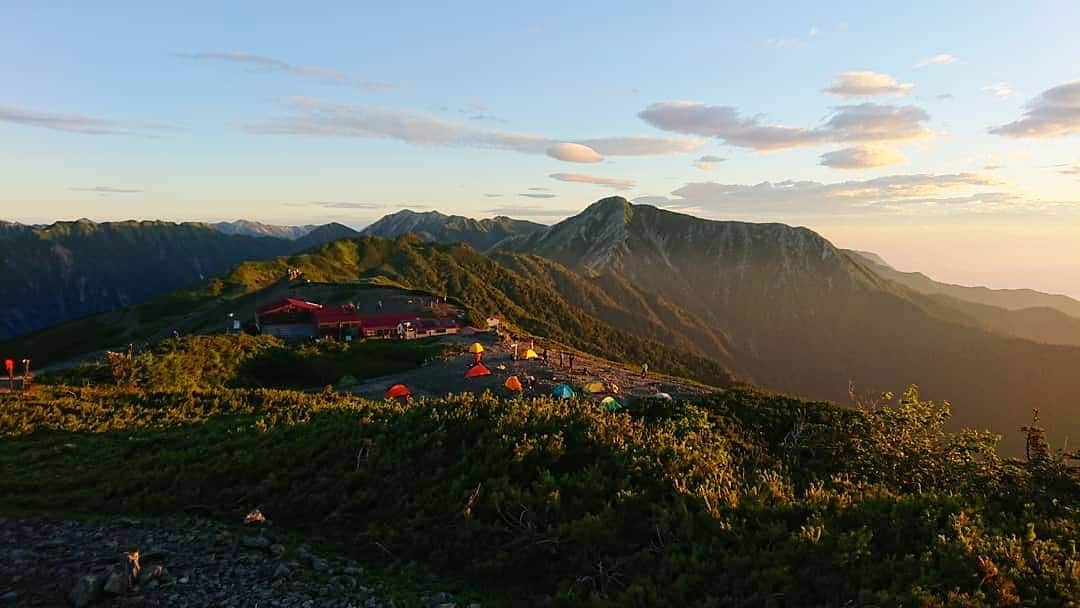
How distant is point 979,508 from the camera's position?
9.11 metres

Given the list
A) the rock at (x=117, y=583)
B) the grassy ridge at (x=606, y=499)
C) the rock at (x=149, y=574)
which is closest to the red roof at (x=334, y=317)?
the grassy ridge at (x=606, y=499)

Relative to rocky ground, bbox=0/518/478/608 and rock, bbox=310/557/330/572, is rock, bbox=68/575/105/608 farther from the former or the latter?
rock, bbox=310/557/330/572

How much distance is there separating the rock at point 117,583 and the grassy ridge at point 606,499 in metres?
3.10

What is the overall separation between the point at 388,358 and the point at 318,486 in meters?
47.6

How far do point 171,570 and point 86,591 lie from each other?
1.07m

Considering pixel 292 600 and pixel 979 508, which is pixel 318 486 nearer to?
pixel 292 600

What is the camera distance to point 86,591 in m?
7.45

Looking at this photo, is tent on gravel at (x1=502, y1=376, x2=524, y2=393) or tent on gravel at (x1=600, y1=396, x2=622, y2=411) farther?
tent on gravel at (x1=502, y1=376, x2=524, y2=393)

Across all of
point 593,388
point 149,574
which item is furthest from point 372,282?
point 149,574

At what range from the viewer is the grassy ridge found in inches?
297

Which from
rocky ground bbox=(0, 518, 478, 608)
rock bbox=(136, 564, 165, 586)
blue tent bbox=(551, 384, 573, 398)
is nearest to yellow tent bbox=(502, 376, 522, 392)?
blue tent bbox=(551, 384, 573, 398)

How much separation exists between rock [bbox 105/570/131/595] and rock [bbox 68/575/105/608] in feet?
0.30

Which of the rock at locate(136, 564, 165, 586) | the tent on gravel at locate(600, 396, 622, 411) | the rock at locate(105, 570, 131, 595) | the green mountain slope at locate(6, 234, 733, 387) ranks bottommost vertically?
the green mountain slope at locate(6, 234, 733, 387)

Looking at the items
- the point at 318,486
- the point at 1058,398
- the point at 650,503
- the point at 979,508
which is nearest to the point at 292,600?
the point at 318,486
